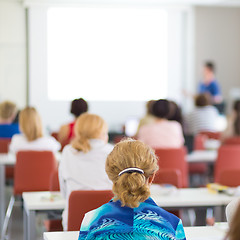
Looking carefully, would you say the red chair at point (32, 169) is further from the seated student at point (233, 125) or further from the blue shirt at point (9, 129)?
the seated student at point (233, 125)

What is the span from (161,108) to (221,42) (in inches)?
273

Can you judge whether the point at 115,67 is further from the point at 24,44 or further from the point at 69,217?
the point at 69,217

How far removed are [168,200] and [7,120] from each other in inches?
150

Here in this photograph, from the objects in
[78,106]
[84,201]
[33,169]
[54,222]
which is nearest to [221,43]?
[78,106]

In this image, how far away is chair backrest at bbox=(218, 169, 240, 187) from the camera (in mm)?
4035

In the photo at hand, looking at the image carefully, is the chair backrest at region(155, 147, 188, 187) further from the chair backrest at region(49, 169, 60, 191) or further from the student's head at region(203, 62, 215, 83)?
the student's head at region(203, 62, 215, 83)

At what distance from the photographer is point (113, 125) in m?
11.5

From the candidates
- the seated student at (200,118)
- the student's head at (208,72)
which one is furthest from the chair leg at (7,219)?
the student's head at (208,72)

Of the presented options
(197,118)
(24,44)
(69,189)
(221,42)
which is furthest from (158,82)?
(69,189)

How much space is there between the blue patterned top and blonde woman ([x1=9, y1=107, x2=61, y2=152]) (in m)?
3.42

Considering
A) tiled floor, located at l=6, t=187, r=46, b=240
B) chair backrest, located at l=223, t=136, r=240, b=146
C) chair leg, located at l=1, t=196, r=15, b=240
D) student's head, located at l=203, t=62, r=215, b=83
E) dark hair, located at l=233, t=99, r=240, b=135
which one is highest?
student's head, located at l=203, t=62, r=215, b=83

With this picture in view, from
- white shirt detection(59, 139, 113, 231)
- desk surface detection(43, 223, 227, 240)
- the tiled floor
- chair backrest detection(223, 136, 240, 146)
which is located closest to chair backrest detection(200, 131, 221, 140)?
chair backrest detection(223, 136, 240, 146)

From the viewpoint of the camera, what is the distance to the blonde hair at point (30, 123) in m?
5.49

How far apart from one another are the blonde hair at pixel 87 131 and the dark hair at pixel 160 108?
2.21 metres
